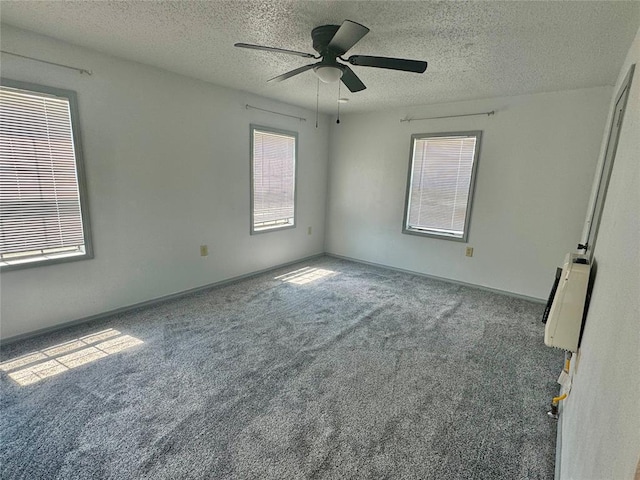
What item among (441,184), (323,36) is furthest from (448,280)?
(323,36)

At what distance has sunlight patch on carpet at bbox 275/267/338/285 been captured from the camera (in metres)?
4.22

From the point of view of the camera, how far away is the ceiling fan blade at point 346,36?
1.66 metres

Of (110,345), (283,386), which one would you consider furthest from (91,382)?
(283,386)

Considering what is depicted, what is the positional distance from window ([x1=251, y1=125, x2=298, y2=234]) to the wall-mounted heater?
11.0ft

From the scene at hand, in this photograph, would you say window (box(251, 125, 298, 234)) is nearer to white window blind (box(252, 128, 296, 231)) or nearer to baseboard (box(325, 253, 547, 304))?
white window blind (box(252, 128, 296, 231))

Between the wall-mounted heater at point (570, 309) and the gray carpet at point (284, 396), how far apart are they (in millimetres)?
522

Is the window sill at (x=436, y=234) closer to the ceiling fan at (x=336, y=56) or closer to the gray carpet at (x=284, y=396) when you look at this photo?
the gray carpet at (x=284, y=396)

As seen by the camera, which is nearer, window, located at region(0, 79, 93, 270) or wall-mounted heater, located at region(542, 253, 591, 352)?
wall-mounted heater, located at region(542, 253, 591, 352)

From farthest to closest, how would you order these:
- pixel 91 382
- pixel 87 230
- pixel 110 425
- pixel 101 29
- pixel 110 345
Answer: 1. pixel 87 230
2. pixel 110 345
3. pixel 101 29
4. pixel 91 382
5. pixel 110 425

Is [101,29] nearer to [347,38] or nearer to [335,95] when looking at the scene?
[347,38]

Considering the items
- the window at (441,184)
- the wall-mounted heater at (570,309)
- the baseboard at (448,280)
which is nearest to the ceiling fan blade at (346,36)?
the wall-mounted heater at (570,309)

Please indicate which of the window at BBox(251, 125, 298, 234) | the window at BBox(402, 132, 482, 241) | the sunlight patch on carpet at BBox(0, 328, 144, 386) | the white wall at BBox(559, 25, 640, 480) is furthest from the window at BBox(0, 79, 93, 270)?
the window at BBox(402, 132, 482, 241)

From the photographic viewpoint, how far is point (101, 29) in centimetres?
221

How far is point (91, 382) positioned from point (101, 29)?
2.45 m
